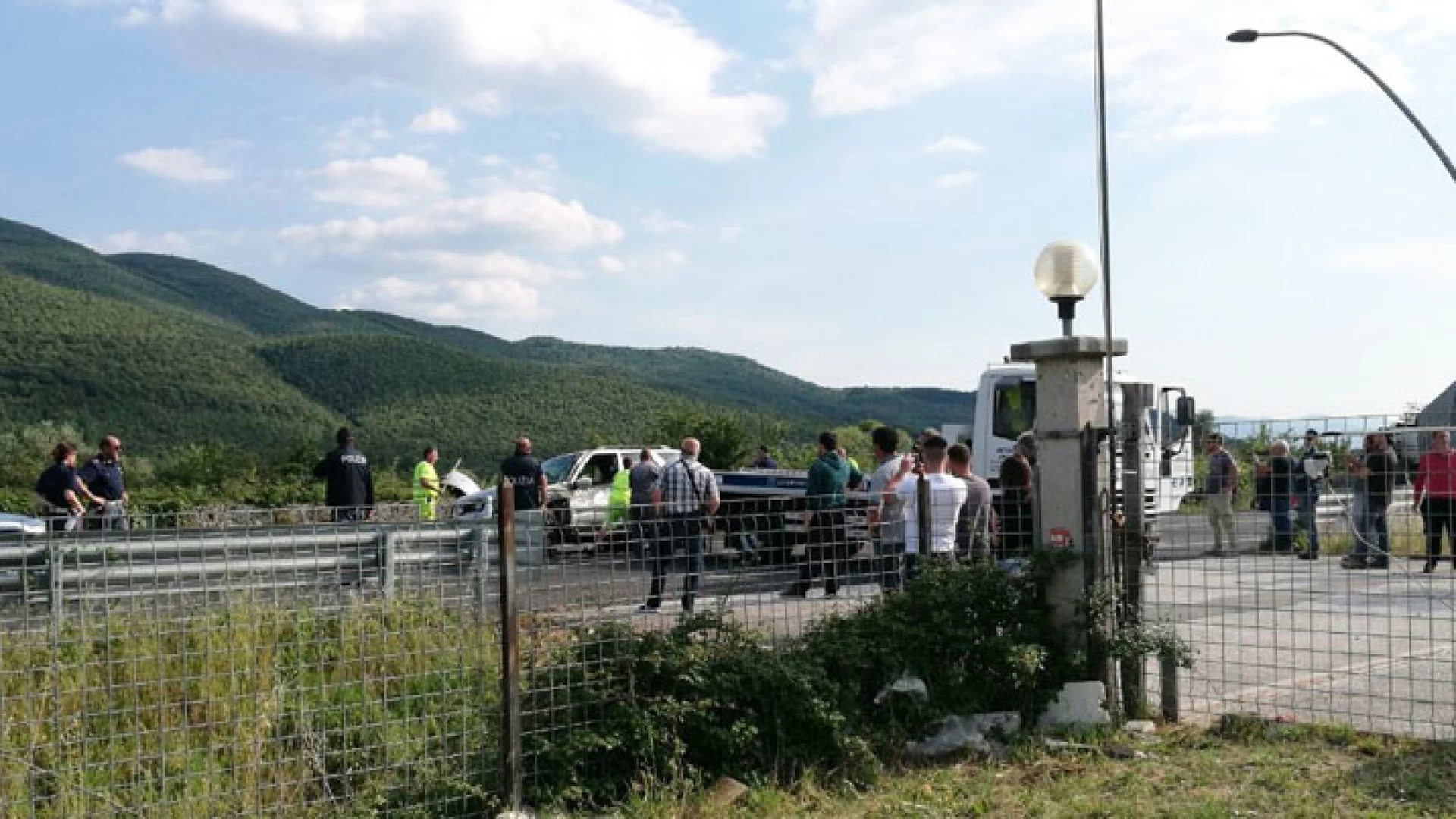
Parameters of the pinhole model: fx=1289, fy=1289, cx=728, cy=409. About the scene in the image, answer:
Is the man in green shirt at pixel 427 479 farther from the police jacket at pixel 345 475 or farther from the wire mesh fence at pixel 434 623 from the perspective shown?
the wire mesh fence at pixel 434 623

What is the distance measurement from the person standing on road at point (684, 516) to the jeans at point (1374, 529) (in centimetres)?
369

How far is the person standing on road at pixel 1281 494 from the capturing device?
7.47 m

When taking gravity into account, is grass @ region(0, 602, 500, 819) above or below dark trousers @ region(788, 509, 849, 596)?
below

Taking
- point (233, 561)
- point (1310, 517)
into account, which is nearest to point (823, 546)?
point (1310, 517)

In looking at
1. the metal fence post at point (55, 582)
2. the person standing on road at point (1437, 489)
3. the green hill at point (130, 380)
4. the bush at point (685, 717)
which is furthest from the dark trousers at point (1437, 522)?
the green hill at point (130, 380)

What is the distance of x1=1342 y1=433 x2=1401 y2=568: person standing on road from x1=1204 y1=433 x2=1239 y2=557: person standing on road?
0.72 meters

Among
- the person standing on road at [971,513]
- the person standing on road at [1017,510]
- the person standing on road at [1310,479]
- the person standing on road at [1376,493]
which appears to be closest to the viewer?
the person standing on road at [1376,493]

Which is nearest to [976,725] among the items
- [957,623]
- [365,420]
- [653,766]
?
[957,623]

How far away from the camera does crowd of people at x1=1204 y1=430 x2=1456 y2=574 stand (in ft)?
23.8

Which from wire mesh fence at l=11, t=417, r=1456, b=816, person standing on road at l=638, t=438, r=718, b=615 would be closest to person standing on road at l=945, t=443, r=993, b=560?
wire mesh fence at l=11, t=417, r=1456, b=816

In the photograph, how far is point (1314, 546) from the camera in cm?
838

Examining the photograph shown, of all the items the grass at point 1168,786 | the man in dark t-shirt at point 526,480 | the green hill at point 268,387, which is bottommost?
the grass at point 1168,786

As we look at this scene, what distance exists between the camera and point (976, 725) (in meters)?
7.02

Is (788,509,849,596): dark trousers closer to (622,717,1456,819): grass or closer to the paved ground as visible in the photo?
(622,717,1456,819): grass
